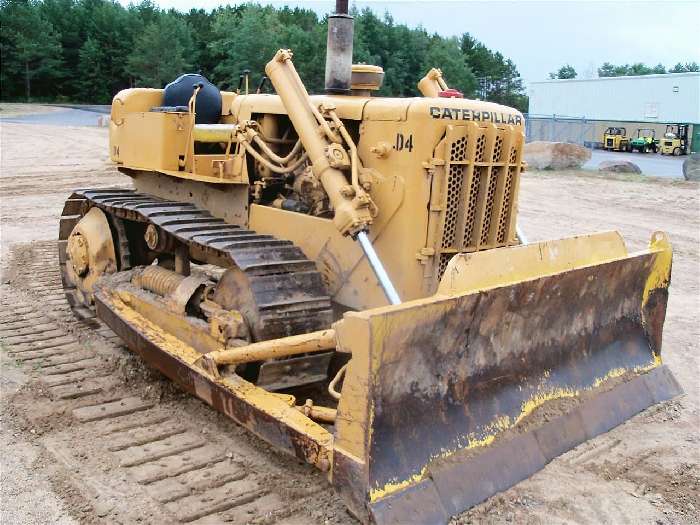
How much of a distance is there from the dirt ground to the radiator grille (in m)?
1.47

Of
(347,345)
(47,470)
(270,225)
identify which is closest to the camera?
(347,345)

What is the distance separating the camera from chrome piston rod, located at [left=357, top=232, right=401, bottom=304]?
4.42 metres

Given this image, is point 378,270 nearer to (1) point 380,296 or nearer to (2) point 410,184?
(1) point 380,296

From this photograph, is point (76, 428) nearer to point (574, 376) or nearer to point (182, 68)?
point (574, 376)

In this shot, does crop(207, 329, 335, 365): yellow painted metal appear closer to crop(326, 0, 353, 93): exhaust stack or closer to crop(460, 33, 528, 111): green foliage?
crop(326, 0, 353, 93): exhaust stack

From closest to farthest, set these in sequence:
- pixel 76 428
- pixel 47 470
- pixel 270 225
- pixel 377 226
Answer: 1. pixel 47 470
2. pixel 76 428
3. pixel 377 226
4. pixel 270 225

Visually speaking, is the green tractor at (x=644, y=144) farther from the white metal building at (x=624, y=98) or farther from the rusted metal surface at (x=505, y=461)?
the rusted metal surface at (x=505, y=461)

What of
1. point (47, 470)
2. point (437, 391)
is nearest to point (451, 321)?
point (437, 391)

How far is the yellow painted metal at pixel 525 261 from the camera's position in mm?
3885

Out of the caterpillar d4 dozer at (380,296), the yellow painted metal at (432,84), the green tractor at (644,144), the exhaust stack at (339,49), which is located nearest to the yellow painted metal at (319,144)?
the caterpillar d4 dozer at (380,296)

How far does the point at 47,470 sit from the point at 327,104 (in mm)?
2829

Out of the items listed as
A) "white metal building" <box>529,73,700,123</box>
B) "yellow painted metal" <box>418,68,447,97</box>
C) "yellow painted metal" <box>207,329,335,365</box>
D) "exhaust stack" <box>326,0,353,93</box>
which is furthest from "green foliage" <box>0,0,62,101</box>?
"yellow painted metal" <box>207,329,335,365</box>

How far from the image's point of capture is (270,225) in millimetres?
5508

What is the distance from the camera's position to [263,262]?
4754 mm
